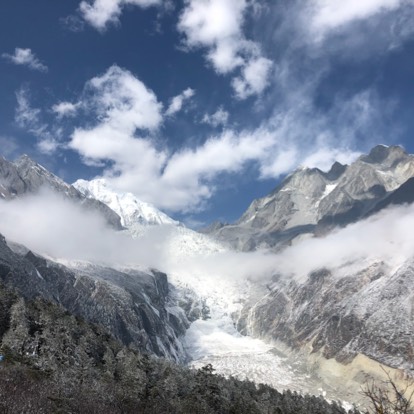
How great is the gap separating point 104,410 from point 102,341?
84.1 m

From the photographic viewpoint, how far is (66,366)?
11825cm

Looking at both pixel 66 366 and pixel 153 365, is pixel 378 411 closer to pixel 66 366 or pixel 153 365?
pixel 66 366

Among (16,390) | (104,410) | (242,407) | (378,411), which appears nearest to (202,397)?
(242,407)

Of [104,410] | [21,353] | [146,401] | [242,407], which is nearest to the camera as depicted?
[104,410]

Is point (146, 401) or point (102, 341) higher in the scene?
point (102, 341)

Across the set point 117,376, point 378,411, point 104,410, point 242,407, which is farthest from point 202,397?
point 378,411

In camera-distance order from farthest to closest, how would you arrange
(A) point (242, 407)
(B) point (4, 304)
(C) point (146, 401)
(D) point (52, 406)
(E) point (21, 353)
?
1. (B) point (4, 304)
2. (A) point (242, 407)
3. (E) point (21, 353)
4. (C) point (146, 401)
5. (D) point (52, 406)

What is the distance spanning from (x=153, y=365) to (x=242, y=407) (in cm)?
3627

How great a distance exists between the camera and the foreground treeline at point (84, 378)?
75562 mm

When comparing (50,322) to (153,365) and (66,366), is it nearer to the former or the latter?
(66,366)

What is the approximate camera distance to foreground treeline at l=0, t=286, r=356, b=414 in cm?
7556

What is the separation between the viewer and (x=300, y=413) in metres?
133

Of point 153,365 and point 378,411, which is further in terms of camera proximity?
point 153,365

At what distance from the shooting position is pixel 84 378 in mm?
105812
